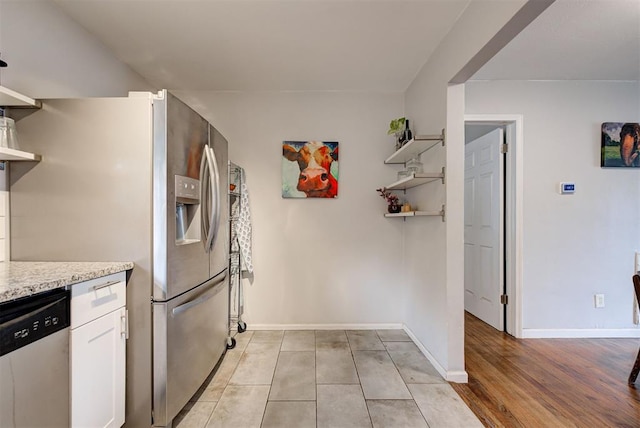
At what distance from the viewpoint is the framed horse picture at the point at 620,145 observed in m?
2.58

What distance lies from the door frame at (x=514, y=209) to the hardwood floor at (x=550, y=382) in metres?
0.29

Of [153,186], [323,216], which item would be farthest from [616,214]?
[153,186]

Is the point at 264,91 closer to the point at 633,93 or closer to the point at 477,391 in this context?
the point at 477,391

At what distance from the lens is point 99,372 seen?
1.20m

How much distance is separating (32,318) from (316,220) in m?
2.14

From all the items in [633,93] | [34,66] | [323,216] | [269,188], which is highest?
[633,93]

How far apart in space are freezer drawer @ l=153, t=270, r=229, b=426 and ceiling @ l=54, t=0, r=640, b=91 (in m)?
1.79

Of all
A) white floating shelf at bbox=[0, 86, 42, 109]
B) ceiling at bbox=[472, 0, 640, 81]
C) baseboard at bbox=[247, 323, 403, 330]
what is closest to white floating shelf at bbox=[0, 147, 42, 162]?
white floating shelf at bbox=[0, 86, 42, 109]

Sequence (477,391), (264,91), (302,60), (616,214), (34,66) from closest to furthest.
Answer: (34,66)
(477,391)
(302,60)
(616,214)
(264,91)

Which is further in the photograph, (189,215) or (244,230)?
(244,230)

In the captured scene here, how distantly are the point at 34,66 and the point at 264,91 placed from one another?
170cm

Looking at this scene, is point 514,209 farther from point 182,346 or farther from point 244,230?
point 182,346

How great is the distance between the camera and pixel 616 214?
2600 mm

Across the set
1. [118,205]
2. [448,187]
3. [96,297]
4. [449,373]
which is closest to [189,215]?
[118,205]
